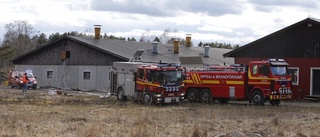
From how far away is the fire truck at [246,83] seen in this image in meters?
29.4

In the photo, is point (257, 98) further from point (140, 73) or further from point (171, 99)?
point (140, 73)

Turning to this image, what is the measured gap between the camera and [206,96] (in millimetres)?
32281

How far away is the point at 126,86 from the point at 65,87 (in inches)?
804

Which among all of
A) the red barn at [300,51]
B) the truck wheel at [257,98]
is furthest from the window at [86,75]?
the truck wheel at [257,98]

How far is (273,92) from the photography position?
1153 inches

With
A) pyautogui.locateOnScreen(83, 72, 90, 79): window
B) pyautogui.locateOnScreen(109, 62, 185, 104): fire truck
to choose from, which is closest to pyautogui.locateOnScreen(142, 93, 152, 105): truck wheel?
pyautogui.locateOnScreen(109, 62, 185, 104): fire truck

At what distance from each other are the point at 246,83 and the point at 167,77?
4774 mm

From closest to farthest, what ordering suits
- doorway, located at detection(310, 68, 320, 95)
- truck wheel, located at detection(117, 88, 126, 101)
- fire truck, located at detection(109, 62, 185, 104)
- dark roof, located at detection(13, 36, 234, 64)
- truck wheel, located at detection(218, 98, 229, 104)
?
fire truck, located at detection(109, 62, 185, 104)
truck wheel, located at detection(117, 88, 126, 101)
truck wheel, located at detection(218, 98, 229, 104)
doorway, located at detection(310, 68, 320, 95)
dark roof, located at detection(13, 36, 234, 64)

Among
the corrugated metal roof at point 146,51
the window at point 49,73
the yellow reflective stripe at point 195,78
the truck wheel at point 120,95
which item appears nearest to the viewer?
the truck wheel at point 120,95

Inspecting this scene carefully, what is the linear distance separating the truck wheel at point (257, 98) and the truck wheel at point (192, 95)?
13.5 ft

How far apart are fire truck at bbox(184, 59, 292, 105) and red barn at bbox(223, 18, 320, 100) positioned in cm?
563

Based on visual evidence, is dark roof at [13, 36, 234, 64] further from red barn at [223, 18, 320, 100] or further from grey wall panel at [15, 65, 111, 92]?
red barn at [223, 18, 320, 100]

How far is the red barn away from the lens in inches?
1382

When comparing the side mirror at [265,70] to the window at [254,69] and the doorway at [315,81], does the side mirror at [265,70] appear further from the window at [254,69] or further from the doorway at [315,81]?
the doorway at [315,81]
